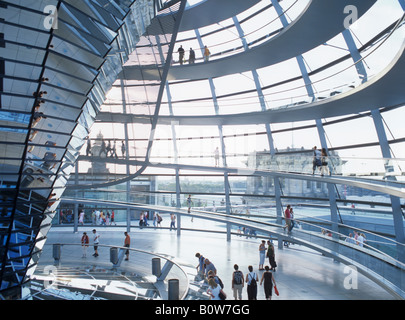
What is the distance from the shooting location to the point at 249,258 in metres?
17.5

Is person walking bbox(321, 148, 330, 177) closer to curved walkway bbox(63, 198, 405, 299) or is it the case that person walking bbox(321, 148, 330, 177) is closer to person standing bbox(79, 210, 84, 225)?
curved walkway bbox(63, 198, 405, 299)

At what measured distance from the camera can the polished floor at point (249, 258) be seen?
12.3m

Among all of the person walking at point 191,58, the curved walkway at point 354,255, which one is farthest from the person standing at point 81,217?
the person walking at point 191,58

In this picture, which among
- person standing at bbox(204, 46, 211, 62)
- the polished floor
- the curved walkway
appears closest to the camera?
the curved walkway

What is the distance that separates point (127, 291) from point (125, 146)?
255 inches

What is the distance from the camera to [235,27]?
20.8 m

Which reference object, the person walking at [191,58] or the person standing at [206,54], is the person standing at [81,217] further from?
the person standing at [206,54]

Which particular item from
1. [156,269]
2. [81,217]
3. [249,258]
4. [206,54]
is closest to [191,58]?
[206,54]

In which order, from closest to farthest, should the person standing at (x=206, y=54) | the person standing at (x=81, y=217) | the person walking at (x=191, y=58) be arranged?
the person standing at (x=206, y=54) → the person walking at (x=191, y=58) → the person standing at (x=81, y=217)

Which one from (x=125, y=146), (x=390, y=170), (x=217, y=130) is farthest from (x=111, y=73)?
(x=217, y=130)

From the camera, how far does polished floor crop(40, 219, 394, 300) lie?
1230 cm

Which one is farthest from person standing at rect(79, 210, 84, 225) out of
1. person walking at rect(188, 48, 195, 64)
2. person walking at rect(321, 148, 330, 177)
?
person walking at rect(321, 148, 330, 177)

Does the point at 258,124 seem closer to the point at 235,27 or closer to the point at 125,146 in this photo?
the point at 235,27

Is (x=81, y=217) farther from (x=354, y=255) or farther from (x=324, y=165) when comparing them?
(x=354, y=255)
